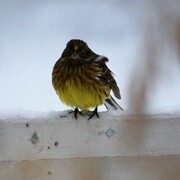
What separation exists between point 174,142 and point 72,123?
0.27 m

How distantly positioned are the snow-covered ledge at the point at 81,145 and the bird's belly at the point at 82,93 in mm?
890

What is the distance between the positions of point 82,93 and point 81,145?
1123 millimetres

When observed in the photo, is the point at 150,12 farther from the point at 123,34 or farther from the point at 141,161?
the point at 141,161

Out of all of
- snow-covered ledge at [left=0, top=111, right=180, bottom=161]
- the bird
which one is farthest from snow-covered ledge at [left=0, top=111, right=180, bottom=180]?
the bird

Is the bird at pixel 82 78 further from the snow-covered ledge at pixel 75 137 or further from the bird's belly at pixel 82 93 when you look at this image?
the snow-covered ledge at pixel 75 137

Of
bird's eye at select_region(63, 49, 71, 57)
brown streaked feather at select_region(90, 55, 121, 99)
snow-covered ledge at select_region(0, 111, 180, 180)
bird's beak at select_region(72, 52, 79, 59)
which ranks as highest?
bird's eye at select_region(63, 49, 71, 57)

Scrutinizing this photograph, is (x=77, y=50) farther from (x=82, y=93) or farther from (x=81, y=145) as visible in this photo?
(x=81, y=145)

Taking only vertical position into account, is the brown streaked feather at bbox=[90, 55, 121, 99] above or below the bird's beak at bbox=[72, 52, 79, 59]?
below

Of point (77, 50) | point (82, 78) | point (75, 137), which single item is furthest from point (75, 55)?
point (75, 137)

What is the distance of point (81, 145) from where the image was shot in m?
1.32

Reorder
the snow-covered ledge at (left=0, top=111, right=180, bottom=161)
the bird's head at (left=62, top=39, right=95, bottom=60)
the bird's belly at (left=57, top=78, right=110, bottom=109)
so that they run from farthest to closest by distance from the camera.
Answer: the bird's head at (left=62, top=39, right=95, bottom=60) → the bird's belly at (left=57, top=78, right=110, bottom=109) → the snow-covered ledge at (left=0, top=111, right=180, bottom=161)

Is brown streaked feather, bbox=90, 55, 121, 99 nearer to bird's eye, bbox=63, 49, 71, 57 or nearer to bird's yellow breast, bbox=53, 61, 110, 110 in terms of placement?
bird's yellow breast, bbox=53, 61, 110, 110

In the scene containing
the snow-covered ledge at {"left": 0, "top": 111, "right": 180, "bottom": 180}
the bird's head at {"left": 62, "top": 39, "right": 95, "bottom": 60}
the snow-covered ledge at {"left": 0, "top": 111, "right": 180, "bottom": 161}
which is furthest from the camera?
the bird's head at {"left": 62, "top": 39, "right": 95, "bottom": 60}

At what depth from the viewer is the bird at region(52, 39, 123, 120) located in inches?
93.7
